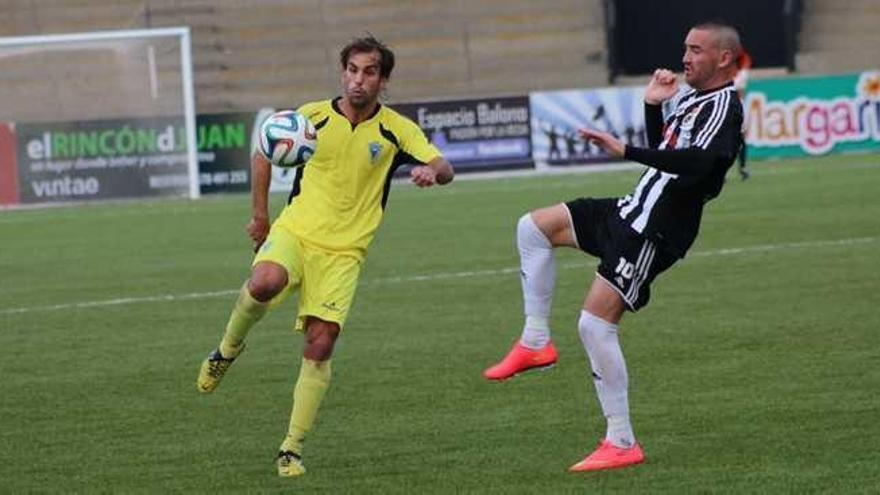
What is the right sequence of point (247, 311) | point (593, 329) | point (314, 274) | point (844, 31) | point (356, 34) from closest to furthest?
1. point (593, 329)
2. point (314, 274)
3. point (247, 311)
4. point (844, 31)
5. point (356, 34)

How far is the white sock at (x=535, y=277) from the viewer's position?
10.7m

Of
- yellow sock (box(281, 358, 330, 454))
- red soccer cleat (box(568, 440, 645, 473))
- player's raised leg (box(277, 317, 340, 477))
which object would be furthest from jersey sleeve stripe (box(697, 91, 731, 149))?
yellow sock (box(281, 358, 330, 454))

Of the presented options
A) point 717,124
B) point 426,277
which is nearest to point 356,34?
point 426,277

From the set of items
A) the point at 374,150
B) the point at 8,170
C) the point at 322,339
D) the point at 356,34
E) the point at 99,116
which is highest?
the point at 374,150

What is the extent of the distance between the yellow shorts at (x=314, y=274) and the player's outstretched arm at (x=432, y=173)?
1.55 ft

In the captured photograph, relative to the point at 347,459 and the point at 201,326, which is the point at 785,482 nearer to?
the point at 347,459

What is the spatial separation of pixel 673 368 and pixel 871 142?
23.9m

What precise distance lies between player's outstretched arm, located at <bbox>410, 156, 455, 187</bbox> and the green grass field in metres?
1.21

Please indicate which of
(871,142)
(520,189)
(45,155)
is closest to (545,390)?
(520,189)

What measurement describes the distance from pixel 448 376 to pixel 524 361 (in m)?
1.19

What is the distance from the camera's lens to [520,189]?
30328 millimetres

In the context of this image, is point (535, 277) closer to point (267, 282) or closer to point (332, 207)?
point (332, 207)

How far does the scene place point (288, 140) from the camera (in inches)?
362

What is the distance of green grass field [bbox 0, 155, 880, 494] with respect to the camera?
884cm
